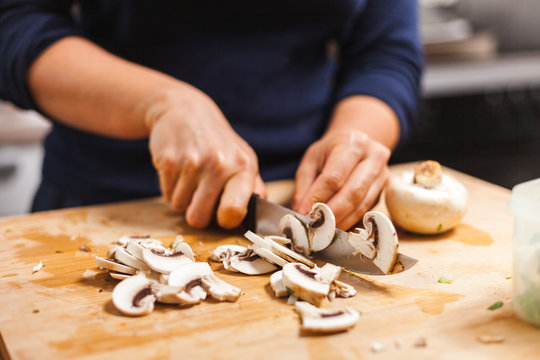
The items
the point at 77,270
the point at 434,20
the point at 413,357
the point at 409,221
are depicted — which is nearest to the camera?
the point at 413,357

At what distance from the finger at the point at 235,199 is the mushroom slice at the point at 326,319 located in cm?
33

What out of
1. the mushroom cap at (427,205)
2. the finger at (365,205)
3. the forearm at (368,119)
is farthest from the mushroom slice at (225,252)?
the forearm at (368,119)

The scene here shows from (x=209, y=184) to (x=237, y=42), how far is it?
1.60 ft

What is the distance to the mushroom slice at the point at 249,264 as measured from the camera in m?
0.94

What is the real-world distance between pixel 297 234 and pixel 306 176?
0.74 ft

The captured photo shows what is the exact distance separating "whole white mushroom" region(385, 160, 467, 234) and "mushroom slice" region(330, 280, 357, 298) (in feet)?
0.89

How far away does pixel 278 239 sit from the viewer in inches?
39.2

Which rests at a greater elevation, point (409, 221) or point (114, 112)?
point (114, 112)

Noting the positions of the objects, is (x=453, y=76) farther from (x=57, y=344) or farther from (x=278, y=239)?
(x=57, y=344)

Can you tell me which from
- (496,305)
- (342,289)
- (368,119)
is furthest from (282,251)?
(368,119)

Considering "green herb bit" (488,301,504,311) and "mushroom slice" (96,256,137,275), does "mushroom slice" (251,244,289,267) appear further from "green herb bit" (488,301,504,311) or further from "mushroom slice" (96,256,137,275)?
"green herb bit" (488,301,504,311)

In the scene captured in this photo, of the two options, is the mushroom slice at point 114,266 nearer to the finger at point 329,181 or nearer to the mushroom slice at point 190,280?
the mushroom slice at point 190,280

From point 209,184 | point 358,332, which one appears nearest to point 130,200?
point 209,184

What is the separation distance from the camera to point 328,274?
0.88 meters
